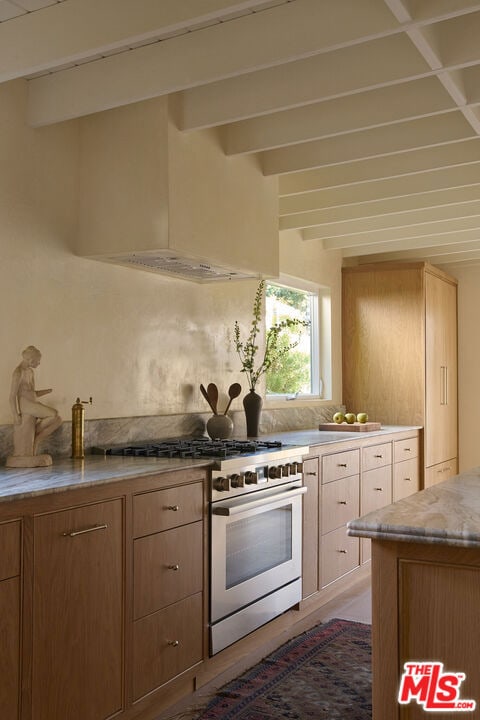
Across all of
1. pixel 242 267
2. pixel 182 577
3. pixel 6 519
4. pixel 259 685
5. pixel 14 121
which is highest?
pixel 14 121

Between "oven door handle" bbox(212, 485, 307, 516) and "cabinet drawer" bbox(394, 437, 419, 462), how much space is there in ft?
5.77

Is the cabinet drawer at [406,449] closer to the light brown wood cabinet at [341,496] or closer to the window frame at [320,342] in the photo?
the light brown wood cabinet at [341,496]

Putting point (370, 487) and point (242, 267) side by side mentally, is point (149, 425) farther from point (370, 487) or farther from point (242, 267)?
point (370, 487)

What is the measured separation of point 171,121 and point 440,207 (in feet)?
7.65

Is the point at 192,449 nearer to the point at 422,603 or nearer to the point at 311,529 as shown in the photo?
the point at 311,529

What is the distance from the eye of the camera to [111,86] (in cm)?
300

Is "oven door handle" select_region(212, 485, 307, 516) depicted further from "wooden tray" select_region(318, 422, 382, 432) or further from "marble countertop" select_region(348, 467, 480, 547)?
"wooden tray" select_region(318, 422, 382, 432)

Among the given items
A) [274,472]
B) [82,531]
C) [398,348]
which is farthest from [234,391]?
[82,531]

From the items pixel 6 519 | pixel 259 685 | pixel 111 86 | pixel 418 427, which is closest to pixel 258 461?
pixel 259 685

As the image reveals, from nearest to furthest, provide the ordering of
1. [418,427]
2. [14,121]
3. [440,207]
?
[14,121] → [440,207] → [418,427]

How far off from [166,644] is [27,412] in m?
1.05

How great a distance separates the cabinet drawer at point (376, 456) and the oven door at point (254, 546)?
3.59 ft

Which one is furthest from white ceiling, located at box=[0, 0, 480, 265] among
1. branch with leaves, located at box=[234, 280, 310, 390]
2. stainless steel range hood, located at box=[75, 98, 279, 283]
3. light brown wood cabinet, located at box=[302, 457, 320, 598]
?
light brown wood cabinet, located at box=[302, 457, 320, 598]

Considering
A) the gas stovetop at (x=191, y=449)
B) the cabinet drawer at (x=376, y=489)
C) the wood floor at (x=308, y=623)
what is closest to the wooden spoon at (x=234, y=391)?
the gas stovetop at (x=191, y=449)
